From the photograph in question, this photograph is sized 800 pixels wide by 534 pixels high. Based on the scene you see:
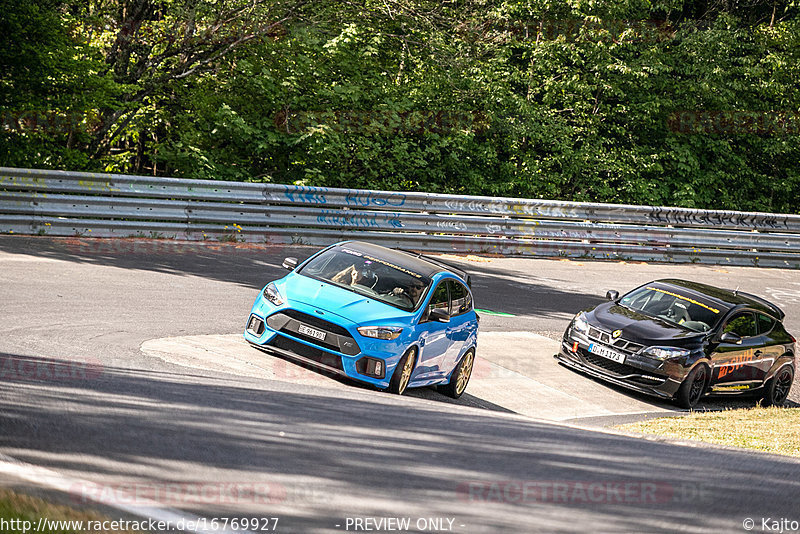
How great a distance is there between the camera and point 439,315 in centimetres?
1041

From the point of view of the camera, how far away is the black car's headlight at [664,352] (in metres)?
12.6

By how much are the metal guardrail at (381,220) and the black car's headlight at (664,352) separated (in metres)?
8.99

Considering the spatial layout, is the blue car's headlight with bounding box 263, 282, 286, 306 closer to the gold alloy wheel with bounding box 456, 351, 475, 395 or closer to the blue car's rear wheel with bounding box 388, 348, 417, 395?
the blue car's rear wheel with bounding box 388, 348, 417, 395

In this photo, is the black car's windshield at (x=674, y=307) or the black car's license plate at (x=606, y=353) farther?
the black car's windshield at (x=674, y=307)

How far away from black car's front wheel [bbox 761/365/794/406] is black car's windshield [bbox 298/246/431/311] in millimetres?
6639

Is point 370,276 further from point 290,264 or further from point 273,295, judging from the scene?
point 273,295

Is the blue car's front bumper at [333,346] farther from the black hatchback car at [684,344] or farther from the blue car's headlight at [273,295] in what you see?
the black hatchback car at [684,344]

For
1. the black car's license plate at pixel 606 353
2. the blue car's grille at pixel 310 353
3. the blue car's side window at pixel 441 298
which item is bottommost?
the black car's license plate at pixel 606 353

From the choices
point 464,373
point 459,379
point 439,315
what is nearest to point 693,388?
point 464,373

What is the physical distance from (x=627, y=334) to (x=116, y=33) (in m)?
14.5

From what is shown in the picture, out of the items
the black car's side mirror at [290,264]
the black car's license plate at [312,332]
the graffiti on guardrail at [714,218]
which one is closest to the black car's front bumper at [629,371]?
the black car's side mirror at [290,264]

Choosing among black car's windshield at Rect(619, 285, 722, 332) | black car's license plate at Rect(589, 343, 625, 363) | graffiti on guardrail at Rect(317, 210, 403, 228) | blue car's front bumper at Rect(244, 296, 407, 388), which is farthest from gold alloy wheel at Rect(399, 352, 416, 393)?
graffiti on guardrail at Rect(317, 210, 403, 228)

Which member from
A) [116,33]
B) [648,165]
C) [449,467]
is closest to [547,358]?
[449,467]

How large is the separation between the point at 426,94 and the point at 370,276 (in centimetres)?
1373
